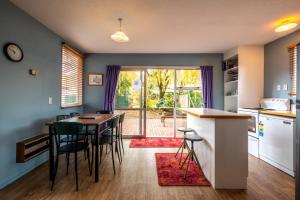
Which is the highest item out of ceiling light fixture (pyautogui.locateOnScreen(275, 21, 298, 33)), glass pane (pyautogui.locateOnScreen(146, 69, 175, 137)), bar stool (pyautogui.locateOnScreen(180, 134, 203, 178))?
ceiling light fixture (pyautogui.locateOnScreen(275, 21, 298, 33))

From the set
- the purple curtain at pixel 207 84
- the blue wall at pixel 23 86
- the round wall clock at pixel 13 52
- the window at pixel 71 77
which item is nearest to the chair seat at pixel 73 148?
the blue wall at pixel 23 86

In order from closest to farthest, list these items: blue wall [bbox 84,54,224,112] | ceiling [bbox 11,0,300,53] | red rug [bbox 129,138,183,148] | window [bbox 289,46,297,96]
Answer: ceiling [bbox 11,0,300,53] → window [bbox 289,46,297,96] → red rug [bbox 129,138,183,148] → blue wall [bbox 84,54,224,112]

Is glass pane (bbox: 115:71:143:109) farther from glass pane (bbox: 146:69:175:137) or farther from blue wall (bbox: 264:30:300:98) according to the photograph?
blue wall (bbox: 264:30:300:98)

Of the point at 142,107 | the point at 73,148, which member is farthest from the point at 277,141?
the point at 73,148

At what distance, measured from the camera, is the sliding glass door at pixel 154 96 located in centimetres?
500

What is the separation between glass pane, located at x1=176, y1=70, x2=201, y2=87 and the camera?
502 centimetres

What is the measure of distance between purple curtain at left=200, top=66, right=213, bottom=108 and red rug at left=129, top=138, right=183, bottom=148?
4.63 ft

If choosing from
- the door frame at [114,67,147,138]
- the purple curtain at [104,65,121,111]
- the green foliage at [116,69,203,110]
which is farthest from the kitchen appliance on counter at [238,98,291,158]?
the purple curtain at [104,65,121,111]

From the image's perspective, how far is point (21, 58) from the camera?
252 centimetres

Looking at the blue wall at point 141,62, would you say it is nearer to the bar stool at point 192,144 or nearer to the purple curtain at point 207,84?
the purple curtain at point 207,84

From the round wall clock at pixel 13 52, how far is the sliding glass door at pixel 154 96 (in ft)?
8.96

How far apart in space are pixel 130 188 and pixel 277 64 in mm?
4008

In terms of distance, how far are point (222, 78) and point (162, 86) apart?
1819 millimetres

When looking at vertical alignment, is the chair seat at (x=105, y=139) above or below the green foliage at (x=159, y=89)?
below
